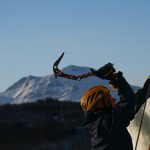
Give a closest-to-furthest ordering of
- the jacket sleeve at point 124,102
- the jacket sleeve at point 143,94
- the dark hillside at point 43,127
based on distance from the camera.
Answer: the jacket sleeve at point 124,102 < the jacket sleeve at point 143,94 < the dark hillside at point 43,127

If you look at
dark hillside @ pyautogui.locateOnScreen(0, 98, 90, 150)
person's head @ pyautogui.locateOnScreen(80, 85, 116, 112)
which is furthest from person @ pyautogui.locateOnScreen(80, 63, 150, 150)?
dark hillside @ pyautogui.locateOnScreen(0, 98, 90, 150)

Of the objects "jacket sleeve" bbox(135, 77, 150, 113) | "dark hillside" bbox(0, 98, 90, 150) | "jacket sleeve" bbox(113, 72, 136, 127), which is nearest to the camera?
"jacket sleeve" bbox(113, 72, 136, 127)

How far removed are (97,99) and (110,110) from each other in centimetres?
17

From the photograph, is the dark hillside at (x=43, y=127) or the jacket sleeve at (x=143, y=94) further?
the dark hillside at (x=43, y=127)

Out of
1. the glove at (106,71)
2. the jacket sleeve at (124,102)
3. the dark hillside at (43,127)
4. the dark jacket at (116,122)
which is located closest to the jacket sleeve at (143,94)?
the dark jacket at (116,122)

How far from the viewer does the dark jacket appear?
22.4 feet

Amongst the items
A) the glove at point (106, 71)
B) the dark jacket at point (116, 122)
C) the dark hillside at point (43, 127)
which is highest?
the glove at point (106, 71)

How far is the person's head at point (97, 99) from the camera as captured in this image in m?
6.89

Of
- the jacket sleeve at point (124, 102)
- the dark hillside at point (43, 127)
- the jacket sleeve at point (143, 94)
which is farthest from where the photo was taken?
the dark hillside at point (43, 127)

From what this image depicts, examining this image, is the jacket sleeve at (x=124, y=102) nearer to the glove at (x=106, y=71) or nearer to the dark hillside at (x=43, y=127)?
the glove at (x=106, y=71)

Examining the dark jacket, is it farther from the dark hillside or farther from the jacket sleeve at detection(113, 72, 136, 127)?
the dark hillside

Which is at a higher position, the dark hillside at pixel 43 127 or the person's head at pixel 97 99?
the person's head at pixel 97 99

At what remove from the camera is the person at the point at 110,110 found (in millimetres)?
6828

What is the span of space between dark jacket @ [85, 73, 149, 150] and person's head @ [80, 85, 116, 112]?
2.3 inches
